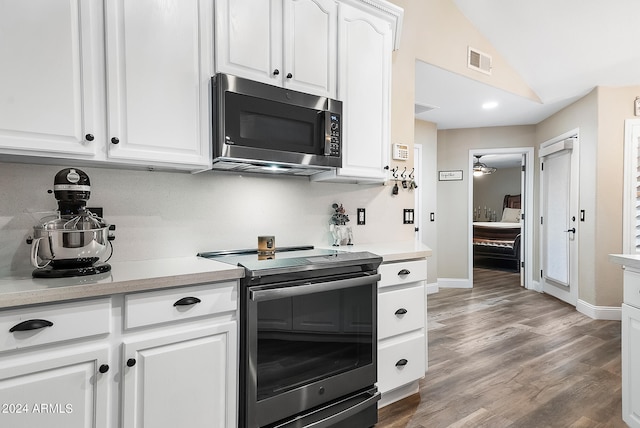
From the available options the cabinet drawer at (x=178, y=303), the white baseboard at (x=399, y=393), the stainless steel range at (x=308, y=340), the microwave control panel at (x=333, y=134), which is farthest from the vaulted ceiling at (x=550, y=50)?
the cabinet drawer at (x=178, y=303)

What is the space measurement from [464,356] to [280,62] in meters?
2.62

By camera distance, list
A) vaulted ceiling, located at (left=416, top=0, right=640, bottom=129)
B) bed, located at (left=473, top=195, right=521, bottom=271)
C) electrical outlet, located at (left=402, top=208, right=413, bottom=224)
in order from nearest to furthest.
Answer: electrical outlet, located at (left=402, top=208, right=413, bottom=224) → vaulted ceiling, located at (left=416, top=0, right=640, bottom=129) → bed, located at (left=473, top=195, right=521, bottom=271)

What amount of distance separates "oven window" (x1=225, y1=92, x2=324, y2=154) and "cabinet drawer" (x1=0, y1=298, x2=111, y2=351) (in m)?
0.95

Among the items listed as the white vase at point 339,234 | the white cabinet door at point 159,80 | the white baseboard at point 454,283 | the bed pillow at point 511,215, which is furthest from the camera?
the bed pillow at point 511,215

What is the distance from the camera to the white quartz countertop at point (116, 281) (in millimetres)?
1179

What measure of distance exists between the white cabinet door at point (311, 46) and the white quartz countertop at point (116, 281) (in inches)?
44.2

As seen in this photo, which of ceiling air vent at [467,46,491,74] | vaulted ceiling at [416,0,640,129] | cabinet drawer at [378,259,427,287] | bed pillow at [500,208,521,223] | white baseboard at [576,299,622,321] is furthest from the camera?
bed pillow at [500,208,521,223]

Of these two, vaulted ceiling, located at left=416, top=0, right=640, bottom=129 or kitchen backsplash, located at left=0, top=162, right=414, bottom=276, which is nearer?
kitchen backsplash, located at left=0, top=162, right=414, bottom=276

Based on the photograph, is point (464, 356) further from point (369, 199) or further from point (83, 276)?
point (83, 276)

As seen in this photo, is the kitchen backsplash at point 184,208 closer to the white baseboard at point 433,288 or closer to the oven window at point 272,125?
the oven window at point 272,125

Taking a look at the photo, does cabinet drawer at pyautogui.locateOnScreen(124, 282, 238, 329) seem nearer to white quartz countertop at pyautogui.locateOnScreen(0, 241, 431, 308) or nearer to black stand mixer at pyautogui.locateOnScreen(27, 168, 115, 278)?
white quartz countertop at pyautogui.locateOnScreen(0, 241, 431, 308)

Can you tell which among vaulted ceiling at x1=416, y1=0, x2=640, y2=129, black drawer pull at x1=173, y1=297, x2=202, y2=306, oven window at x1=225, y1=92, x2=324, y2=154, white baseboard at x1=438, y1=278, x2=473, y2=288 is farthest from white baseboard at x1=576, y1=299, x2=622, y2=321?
black drawer pull at x1=173, y1=297, x2=202, y2=306

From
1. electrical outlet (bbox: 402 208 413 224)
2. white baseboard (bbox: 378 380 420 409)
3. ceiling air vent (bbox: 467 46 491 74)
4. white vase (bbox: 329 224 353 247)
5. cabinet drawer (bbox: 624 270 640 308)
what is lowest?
white baseboard (bbox: 378 380 420 409)

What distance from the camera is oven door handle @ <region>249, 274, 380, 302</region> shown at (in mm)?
1621
